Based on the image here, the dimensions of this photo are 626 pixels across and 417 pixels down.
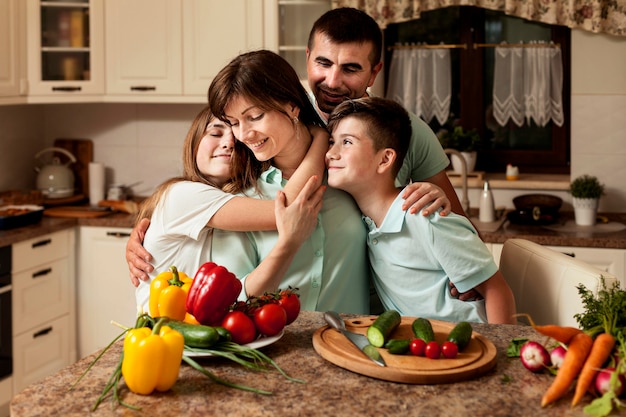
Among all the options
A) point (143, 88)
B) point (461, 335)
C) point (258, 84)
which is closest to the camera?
point (461, 335)

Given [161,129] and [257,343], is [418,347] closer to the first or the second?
[257,343]

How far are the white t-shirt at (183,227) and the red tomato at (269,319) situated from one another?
53 cm

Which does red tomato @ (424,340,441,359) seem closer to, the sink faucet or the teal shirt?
the teal shirt

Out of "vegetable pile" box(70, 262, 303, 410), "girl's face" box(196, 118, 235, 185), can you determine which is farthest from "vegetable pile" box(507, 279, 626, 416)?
"girl's face" box(196, 118, 235, 185)

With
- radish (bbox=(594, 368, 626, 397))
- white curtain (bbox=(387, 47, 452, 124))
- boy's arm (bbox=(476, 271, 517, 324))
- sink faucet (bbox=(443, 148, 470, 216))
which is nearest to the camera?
radish (bbox=(594, 368, 626, 397))

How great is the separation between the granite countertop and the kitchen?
9.06 ft

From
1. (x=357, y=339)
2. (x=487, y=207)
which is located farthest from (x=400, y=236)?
(x=487, y=207)

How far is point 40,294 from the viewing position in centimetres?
421

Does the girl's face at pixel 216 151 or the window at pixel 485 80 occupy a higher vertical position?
the window at pixel 485 80

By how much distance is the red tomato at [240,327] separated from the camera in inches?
69.7

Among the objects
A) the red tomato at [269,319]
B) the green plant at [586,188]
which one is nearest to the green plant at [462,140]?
the green plant at [586,188]

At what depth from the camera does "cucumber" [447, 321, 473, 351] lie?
68.6 inches

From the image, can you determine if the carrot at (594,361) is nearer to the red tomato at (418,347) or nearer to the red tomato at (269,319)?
the red tomato at (418,347)

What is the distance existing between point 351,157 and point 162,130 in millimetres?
2763
